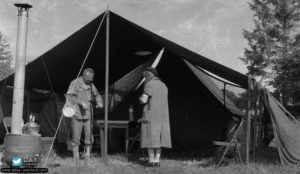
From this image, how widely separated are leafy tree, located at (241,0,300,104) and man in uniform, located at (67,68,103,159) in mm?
10942

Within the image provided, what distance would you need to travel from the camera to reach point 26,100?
6.95 m

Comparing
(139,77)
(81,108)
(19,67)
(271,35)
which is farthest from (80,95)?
(271,35)

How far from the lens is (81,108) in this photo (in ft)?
14.7

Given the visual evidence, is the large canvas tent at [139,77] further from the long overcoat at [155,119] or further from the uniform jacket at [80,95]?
the long overcoat at [155,119]

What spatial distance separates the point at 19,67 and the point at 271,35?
45.5ft

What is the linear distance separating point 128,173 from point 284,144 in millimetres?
2072

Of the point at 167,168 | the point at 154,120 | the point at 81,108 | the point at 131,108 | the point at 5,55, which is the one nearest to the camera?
the point at 167,168

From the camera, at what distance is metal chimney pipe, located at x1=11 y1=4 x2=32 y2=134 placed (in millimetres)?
3477

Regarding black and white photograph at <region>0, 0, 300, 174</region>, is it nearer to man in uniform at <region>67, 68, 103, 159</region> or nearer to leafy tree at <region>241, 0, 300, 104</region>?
man in uniform at <region>67, 68, 103, 159</region>

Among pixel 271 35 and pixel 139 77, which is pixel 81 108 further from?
pixel 271 35

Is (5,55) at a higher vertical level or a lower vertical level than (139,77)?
higher

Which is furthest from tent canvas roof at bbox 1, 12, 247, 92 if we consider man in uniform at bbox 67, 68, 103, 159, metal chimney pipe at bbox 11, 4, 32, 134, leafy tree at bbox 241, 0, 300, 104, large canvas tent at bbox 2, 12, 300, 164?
leafy tree at bbox 241, 0, 300, 104

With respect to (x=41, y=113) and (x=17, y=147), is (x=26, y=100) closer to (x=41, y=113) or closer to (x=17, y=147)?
(x=41, y=113)

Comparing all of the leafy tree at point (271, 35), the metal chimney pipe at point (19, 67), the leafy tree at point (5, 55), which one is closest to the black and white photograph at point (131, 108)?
the metal chimney pipe at point (19, 67)
